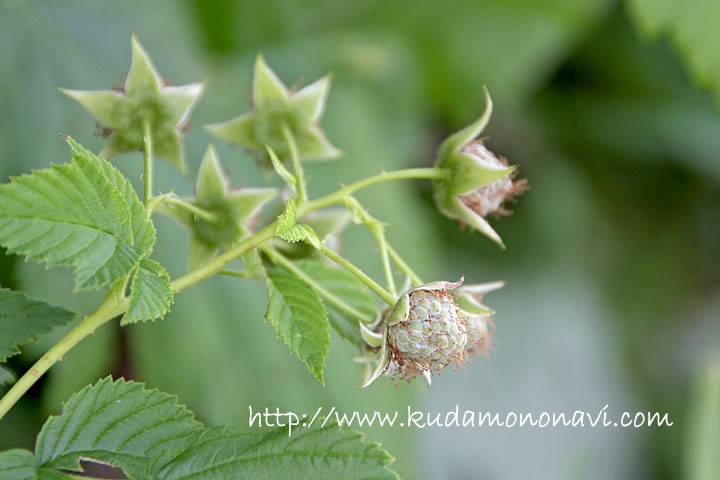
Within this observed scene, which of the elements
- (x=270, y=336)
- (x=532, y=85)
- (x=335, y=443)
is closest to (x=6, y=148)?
(x=270, y=336)

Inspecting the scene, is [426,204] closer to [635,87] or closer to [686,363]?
[635,87]

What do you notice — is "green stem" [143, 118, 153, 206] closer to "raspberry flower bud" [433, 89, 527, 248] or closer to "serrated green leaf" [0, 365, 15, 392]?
"serrated green leaf" [0, 365, 15, 392]

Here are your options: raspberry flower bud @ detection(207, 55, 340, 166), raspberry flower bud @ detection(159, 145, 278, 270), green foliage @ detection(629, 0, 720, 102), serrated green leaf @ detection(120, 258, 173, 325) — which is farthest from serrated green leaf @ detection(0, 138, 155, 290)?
green foliage @ detection(629, 0, 720, 102)

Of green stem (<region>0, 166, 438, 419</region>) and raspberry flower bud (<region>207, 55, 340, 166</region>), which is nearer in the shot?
green stem (<region>0, 166, 438, 419</region>)

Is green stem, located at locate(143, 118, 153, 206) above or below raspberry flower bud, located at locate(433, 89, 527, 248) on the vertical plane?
below

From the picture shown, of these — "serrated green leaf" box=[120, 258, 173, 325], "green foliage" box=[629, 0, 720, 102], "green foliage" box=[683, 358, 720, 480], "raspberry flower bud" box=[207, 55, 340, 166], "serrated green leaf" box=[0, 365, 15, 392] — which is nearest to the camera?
"serrated green leaf" box=[120, 258, 173, 325]

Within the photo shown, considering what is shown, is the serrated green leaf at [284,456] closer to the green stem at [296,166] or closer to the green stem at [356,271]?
the green stem at [356,271]

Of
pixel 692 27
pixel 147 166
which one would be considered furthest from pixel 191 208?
pixel 692 27
